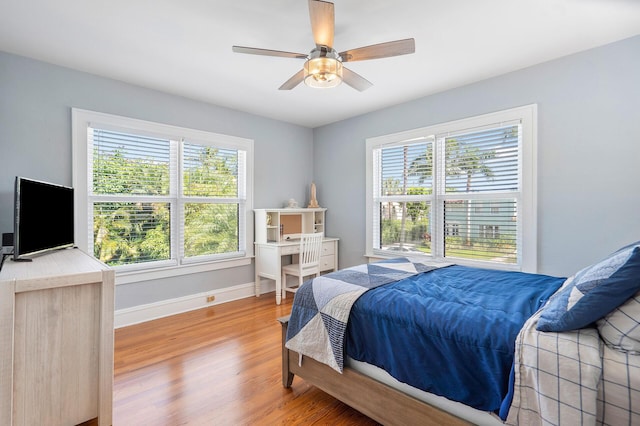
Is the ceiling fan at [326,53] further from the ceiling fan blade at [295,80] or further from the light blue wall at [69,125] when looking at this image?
the light blue wall at [69,125]

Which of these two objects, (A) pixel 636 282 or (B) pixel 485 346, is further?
(B) pixel 485 346

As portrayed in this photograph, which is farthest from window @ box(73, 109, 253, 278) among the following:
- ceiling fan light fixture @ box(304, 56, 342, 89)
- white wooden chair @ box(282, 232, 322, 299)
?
ceiling fan light fixture @ box(304, 56, 342, 89)

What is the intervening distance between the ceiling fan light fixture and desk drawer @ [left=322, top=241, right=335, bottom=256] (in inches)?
104

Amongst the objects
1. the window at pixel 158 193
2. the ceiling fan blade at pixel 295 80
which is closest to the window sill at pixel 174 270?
the window at pixel 158 193

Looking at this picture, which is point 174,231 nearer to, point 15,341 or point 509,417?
point 15,341

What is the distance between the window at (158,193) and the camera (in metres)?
3.15

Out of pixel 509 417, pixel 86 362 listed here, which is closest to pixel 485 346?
pixel 509 417

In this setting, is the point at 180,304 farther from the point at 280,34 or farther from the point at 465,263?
the point at 465,263

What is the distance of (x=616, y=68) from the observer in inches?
100

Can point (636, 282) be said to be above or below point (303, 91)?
below

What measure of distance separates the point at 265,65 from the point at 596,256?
3.34m

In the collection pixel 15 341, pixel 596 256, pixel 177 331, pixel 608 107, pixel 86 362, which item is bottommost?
pixel 177 331

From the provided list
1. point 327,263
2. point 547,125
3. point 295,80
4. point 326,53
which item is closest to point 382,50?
point 326,53

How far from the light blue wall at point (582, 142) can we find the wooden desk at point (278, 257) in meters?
2.44
